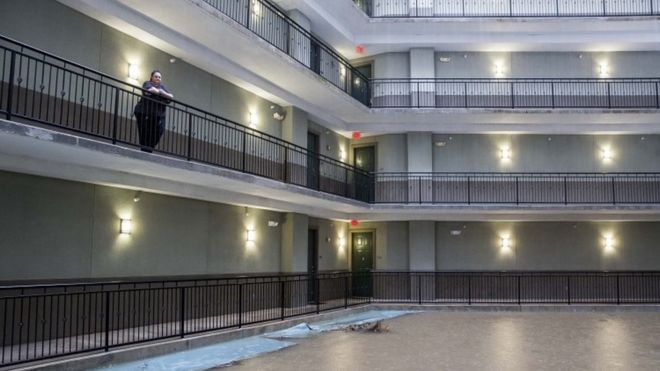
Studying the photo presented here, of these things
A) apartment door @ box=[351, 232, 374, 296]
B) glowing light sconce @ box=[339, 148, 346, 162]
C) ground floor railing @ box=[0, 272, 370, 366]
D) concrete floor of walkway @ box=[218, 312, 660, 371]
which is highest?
glowing light sconce @ box=[339, 148, 346, 162]

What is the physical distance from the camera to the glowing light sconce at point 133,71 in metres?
12.4

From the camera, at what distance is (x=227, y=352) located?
10922mm

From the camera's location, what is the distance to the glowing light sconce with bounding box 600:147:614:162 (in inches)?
869

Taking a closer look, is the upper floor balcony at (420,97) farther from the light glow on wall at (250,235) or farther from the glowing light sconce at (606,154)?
the light glow on wall at (250,235)

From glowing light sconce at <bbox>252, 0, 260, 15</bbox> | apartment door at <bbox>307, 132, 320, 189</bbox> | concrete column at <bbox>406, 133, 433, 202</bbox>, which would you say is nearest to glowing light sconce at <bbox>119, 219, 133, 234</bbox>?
apartment door at <bbox>307, 132, 320, 189</bbox>

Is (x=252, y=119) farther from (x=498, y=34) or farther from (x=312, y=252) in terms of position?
(x=498, y=34)

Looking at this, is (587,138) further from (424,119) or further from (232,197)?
(232,197)

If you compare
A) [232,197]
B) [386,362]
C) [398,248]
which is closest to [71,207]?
[232,197]

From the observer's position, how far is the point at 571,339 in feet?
43.4

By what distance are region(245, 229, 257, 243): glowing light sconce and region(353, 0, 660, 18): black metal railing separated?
10160 mm

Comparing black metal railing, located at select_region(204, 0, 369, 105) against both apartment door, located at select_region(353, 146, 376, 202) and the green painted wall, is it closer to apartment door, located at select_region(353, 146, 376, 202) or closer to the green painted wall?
the green painted wall

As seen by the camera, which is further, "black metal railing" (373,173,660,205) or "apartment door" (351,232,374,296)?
"apartment door" (351,232,374,296)

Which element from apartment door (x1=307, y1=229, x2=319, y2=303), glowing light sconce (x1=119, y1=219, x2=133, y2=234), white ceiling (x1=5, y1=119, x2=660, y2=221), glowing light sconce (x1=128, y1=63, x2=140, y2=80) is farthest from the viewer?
apartment door (x1=307, y1=229, x2=319, y2=303)

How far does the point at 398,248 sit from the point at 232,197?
8.94m
